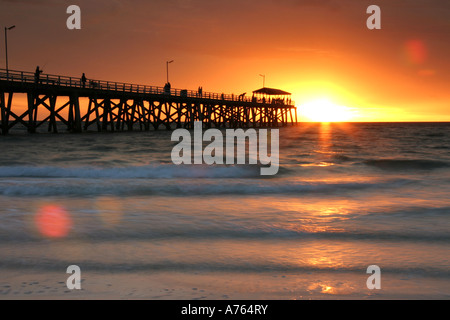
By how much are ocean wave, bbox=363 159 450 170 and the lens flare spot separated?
14442 mm

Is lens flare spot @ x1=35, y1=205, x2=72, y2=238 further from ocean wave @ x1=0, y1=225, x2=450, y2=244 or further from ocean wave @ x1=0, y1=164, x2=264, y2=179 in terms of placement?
ocean wave @ x1=0, y1=164, x2=264, y2=179

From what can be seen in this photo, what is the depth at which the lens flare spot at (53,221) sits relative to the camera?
6.14 m

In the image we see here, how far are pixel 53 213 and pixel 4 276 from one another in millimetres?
3687

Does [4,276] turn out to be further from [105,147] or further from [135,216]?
[105,147]

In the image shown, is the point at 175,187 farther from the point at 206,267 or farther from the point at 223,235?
the point at 206,267

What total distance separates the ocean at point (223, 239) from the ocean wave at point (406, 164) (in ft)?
20.4

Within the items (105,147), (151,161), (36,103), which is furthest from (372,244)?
A: (36,103)

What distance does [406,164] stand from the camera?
20.5 meters

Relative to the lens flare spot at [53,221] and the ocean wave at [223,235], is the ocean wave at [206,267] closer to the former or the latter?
Answer: the ocean wave at [223,235]

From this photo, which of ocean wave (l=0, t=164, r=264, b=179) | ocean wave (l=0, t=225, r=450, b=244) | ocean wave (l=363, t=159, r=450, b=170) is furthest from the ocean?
ocean wave (l=363, t=159, r=450, b=170)

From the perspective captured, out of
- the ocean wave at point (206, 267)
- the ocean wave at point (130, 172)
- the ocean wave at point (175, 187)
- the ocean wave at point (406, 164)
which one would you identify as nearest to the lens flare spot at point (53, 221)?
the ocean wave at point (206, 267)


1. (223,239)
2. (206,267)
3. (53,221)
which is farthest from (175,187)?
(206,267)

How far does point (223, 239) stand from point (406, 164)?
1680cm

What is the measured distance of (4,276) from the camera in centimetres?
418
